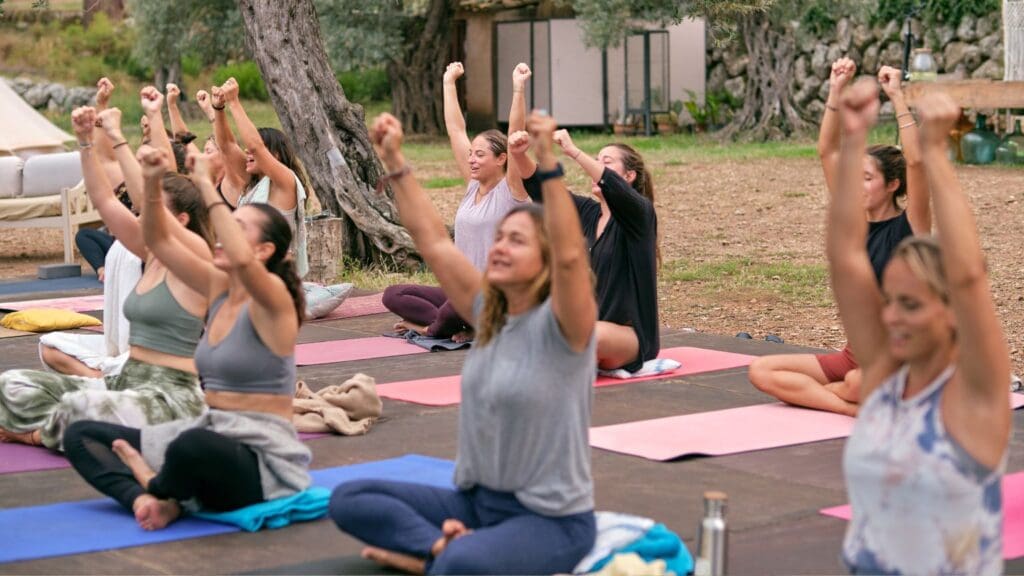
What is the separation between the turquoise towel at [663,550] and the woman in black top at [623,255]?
8.56 ft

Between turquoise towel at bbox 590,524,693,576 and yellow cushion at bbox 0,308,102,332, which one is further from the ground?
turquoise towel at bbox 590,524,693,576

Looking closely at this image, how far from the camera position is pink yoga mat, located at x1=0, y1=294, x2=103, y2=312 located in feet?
30.0

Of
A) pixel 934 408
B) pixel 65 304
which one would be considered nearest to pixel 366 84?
pixel 65 304

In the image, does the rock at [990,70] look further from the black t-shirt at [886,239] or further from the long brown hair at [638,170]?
the black t-shirt at [886,239]

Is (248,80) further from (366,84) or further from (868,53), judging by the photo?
(868,53)

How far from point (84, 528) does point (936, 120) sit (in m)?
2.80

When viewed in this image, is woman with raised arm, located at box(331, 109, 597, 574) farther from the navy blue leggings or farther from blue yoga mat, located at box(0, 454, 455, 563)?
blue yoga mat, located at box(0, 454, 455, 563)

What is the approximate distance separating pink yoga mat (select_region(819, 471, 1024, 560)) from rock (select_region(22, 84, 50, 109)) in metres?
23.3

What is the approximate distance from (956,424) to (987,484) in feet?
0.43

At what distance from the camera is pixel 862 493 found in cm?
289

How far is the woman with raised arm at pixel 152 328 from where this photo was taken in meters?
4.82

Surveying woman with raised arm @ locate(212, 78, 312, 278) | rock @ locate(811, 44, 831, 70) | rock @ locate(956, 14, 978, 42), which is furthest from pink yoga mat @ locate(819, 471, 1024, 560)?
rock @ locate(811, 44, 831, 70)

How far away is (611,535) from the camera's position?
12.0ft

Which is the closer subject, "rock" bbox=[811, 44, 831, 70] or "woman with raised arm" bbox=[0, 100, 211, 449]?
"woman with raised arm" bbox=[0, 100, 211, 449]
